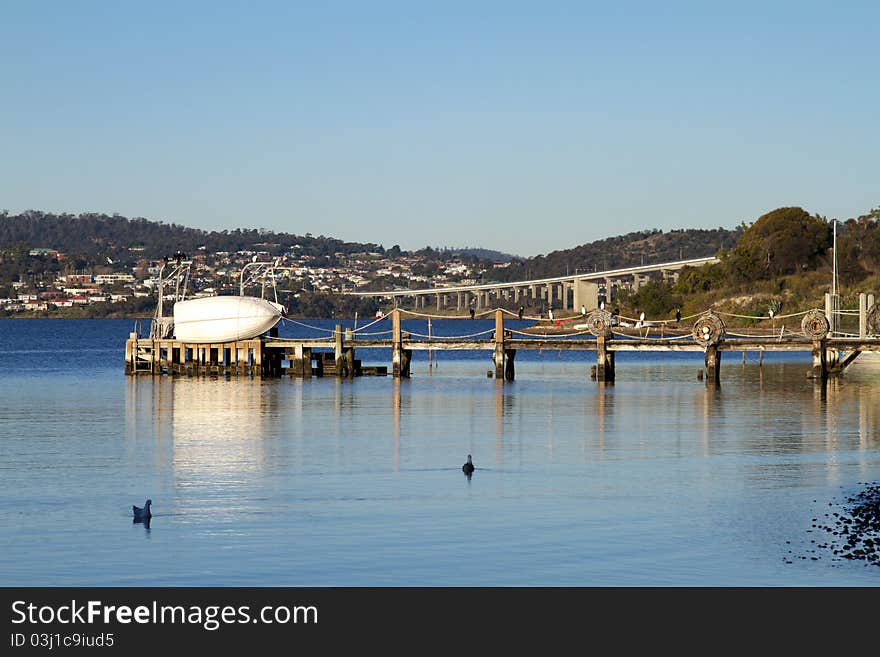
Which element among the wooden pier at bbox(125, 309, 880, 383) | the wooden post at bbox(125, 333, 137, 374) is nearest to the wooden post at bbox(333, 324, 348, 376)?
the wooden pier at bbox(125, 309, 880, 383)

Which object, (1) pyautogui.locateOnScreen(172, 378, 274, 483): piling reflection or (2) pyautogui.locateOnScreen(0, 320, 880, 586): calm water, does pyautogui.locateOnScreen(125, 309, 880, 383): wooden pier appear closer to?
(2) pyautogui.locateOnScreen(0, 320, 880, 586): calm water

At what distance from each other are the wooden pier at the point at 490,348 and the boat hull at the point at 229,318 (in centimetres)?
60

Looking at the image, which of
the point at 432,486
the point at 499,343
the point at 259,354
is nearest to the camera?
the point at 432,486

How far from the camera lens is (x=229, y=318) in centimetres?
6631

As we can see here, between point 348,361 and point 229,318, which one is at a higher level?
point 229,318

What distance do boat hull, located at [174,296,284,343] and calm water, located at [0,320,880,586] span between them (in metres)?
10.8

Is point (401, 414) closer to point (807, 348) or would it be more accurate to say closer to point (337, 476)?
point (337, 476)

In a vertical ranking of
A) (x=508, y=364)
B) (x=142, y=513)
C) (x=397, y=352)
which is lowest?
(x=142, y=513)

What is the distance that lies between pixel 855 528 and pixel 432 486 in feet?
30.6

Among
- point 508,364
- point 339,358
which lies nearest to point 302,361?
point 339,358

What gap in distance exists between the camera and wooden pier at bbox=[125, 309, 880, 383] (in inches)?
2249

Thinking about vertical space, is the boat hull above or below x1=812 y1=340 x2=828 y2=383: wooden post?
above

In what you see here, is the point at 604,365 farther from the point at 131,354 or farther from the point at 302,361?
the point at 131,354
